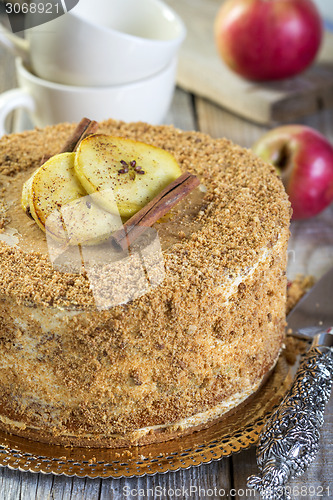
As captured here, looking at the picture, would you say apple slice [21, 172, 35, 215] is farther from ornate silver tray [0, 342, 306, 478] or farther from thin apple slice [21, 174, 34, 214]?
ornate silver tray [0, 342, 306, 478]

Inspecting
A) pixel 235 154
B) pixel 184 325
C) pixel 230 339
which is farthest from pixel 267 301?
pixel 235 154

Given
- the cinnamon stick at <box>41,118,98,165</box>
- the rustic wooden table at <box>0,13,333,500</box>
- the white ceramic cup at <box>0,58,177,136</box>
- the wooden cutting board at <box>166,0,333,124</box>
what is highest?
the cinnamon stick at <box>41,118,98,165</box>

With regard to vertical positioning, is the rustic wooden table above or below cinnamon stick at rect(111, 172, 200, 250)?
below

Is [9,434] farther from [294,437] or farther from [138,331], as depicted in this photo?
[294,437]

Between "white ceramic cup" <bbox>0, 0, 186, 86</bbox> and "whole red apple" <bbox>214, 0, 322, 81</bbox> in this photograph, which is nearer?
"white ceramic cup" <bbox>0, 0, 186, 86</bbox>

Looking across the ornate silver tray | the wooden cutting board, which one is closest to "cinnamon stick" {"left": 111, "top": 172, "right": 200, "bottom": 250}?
the ornate silver tray

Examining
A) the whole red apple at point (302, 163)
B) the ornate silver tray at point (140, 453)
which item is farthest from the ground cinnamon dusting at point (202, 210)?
the whole red apple at point (302, 163)

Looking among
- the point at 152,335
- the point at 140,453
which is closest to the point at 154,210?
the point at 152,335
